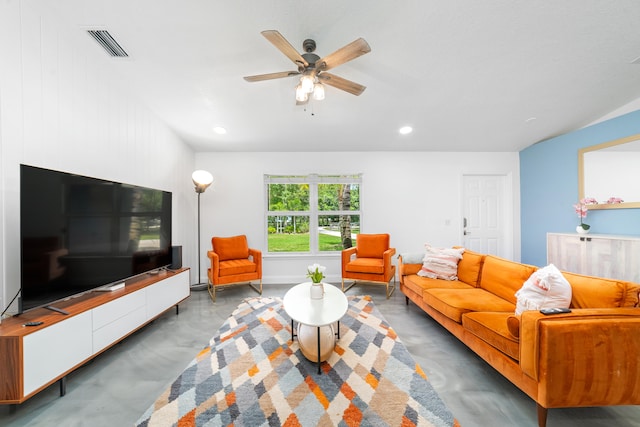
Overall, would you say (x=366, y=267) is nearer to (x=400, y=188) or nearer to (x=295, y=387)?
(x=400, y=188)

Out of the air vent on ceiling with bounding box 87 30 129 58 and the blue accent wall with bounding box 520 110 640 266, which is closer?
the air vent on ceiling with bounding box 87 30 129 58

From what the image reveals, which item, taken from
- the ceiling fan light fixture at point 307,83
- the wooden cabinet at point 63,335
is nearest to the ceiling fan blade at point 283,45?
the ceiling fan light fixture at point 307,83

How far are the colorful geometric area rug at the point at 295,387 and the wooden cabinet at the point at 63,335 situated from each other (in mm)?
652

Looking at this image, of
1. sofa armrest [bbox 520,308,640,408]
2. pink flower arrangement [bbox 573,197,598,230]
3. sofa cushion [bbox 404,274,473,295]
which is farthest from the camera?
pink flower arrangement [bbox 573,197,598,230]

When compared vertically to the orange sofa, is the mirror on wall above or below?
above

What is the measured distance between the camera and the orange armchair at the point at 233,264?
3.33 metres

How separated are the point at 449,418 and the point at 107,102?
381 centimetres

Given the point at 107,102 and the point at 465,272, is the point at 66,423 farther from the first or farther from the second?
the point at 465,272

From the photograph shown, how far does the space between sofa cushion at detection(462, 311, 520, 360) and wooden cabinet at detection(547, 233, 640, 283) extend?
2.27 meters

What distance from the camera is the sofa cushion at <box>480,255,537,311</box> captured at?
2.11 metres

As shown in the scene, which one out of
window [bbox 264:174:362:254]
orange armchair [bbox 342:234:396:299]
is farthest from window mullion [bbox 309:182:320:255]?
orange armchair [bbox 342:234:396:299]

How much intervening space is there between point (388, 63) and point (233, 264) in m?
3.27

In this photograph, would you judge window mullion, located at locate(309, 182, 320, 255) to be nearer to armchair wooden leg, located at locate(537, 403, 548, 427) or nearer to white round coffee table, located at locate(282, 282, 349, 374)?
white round coffee table, located at locate(282, 282, 349, 374)

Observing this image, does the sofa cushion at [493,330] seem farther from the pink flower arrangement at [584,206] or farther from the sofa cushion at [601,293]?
the pink flower arrangement at [584,206]
